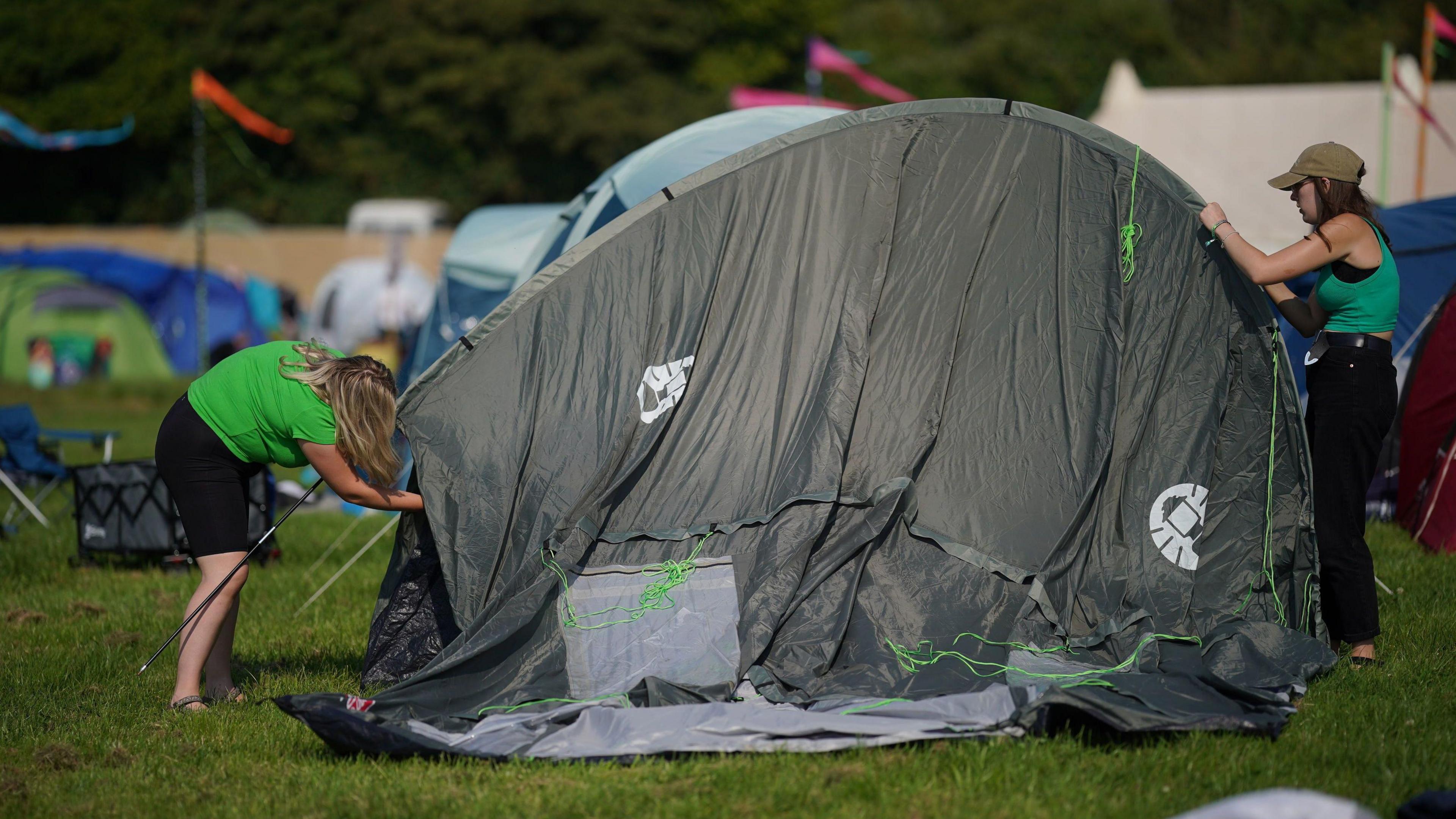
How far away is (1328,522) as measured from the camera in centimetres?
446

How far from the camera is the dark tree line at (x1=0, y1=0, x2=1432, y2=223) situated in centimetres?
2991

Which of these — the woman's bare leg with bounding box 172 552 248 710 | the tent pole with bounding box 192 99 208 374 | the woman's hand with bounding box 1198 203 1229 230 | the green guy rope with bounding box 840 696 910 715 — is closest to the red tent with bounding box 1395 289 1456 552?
the woman's hand with bounding box 1198 203 1229 230

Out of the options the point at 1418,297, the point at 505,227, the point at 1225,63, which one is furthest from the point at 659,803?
the point at 1225,63

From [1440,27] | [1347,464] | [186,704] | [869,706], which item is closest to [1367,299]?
[1347,464]

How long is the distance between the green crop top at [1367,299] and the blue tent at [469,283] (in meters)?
6.36

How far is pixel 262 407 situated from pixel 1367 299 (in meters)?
3.78

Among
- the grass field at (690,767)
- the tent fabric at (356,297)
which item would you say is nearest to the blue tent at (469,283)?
the grass field at (690,767)

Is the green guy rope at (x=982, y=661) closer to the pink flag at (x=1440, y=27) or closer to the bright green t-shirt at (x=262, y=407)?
Answer: the bright green t-shirt at (x=262, y=407)

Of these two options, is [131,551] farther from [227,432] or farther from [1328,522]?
[1328,522]

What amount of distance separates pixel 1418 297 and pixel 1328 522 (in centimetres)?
391

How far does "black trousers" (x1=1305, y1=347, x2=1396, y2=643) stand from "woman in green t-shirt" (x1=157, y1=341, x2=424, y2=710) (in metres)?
3.19

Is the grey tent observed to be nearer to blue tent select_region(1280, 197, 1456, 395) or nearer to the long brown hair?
the long brown hair

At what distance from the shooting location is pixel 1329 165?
169 inches

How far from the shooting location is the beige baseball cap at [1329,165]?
14.1ft
